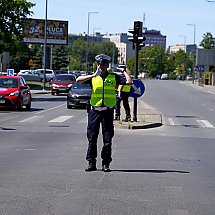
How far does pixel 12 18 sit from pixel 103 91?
30837 mm

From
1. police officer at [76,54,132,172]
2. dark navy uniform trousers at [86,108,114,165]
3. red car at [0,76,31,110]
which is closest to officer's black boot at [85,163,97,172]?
dark navy uniform trousers at [86,108,114,165]

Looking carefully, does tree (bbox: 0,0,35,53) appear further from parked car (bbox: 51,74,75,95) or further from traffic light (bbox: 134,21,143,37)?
traffic light (bbox: 134,21,143,37)

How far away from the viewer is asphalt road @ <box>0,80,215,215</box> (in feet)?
26.8

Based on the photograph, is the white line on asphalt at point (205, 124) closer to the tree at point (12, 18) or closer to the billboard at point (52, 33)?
the tree at point (12, 18)

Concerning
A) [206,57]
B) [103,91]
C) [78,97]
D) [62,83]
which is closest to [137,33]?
[78,97]

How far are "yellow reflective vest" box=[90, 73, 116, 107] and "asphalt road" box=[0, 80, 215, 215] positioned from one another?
3.87 feet

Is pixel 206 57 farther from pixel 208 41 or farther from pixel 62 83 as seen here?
pixel 62 83

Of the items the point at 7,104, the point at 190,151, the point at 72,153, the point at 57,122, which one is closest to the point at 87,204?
the point at 72,153

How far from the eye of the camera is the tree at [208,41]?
452ft

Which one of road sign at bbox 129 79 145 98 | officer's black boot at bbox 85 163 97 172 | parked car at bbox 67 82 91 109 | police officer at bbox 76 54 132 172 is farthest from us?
parked car at bbox 67 82 91 109

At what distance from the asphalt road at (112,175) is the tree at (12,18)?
Result: 2250cm

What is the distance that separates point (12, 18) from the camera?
40531mm

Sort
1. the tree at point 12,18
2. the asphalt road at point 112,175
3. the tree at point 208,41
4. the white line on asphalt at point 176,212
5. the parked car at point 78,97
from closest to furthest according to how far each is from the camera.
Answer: the white line on asphalt at point 176,212
the asphalt road at point 112,175
the parked car at point 78,97
the tree at point 12,18
the tree at point 208,41

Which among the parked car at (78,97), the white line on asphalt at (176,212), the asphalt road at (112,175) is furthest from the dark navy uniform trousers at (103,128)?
the parked car at (78,97)
